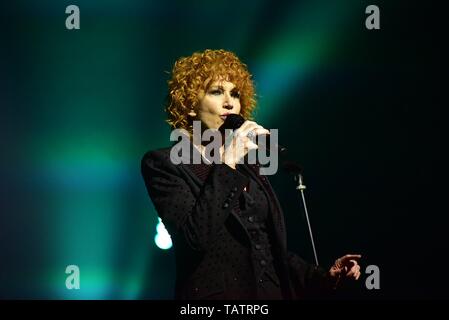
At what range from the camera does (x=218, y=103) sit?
2.40m

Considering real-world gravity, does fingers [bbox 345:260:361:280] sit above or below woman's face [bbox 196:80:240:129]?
below

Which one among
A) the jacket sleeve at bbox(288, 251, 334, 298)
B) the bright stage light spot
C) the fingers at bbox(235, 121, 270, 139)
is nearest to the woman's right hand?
the fingers at bbox(235, 121, 270, 139)

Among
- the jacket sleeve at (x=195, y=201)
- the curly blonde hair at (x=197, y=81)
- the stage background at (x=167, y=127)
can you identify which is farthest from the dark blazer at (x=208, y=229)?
the stage background at (x=167, y=127)

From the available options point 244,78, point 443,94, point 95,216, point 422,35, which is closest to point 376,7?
point 422,35

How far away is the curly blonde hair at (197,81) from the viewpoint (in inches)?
96.3

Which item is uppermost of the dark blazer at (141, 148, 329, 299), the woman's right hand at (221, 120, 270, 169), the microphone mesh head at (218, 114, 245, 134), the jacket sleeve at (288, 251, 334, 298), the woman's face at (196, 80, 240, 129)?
the woman's face at (196, 80, 240, 129)

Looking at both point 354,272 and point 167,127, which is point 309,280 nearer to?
point 354,272

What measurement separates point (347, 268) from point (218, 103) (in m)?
0.62

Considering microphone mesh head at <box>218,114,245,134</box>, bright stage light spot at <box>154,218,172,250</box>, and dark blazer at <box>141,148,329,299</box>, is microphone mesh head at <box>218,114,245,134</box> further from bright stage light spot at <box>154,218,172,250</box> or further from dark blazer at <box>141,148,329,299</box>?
bright stage light spot at <box>154,218,172,250</box>

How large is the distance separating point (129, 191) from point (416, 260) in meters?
1.17

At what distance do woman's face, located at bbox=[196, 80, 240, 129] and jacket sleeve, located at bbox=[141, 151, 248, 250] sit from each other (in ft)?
0.69

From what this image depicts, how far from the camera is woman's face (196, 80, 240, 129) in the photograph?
7.77ft

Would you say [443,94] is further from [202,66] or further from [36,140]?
[36,140]

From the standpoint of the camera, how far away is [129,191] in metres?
3.17
